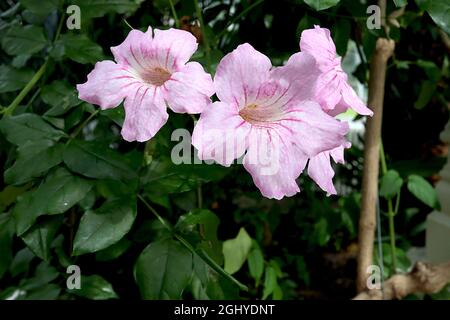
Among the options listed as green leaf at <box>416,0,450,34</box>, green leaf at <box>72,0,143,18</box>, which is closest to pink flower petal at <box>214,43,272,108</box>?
green leaf at <box>416,0,450,34</box>

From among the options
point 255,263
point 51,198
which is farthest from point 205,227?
point 255,263

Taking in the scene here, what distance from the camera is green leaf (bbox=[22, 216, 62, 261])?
643mm

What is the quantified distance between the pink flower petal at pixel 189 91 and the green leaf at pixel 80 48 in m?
0.27

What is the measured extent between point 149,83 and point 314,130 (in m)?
0.15

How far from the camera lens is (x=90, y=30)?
0.81 meters

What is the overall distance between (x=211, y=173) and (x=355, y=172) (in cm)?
118

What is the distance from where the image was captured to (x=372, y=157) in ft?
3.07

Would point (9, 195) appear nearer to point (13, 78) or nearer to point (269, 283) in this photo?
point (13, 78)

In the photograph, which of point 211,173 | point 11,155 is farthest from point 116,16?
point 211,173

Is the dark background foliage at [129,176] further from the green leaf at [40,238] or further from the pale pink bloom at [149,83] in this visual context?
the pale pink bloom at [149,83]

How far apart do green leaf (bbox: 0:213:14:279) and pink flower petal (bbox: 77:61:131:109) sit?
0.33 m

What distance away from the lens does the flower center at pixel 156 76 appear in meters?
0.46

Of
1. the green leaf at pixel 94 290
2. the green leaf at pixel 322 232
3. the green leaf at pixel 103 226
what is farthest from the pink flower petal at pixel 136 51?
the green leaf at pixel 322 232
